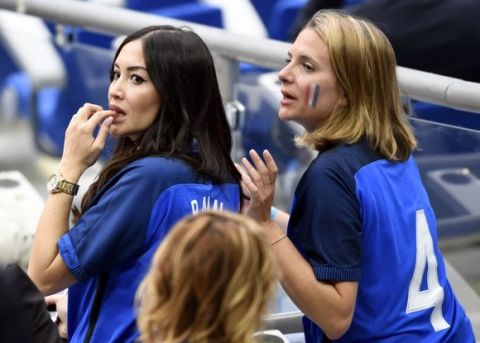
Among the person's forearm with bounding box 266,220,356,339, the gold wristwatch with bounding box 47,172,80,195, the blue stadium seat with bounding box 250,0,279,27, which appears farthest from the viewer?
the blue stadium seat with bounding box 250,0,279,27

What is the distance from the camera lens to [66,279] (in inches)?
124

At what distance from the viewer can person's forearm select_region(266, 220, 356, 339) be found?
2980mm

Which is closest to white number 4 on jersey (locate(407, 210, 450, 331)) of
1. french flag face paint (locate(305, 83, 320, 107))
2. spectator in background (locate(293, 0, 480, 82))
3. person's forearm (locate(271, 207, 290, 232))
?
french flag face paint (locate(305, 83, 320, 107))

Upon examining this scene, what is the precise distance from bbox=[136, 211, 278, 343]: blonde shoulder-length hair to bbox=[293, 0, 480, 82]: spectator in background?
276 cm

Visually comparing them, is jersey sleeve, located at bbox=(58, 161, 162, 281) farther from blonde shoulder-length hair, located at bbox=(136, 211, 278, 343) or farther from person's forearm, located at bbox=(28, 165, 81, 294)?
blonde shoulder-length hair, located at bbox=(136, 211, 278, 343)

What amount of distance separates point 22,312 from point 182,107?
73 cm

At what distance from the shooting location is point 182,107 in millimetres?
3209

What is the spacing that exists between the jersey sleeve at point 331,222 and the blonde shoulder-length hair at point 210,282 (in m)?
Result: 0.72

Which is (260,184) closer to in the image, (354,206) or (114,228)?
(354,206)

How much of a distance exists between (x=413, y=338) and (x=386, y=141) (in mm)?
516

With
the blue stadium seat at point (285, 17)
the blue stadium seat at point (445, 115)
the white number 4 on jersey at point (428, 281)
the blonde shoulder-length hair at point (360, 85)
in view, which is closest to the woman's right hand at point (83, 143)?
the blonde shoulder-length hair at point (360, 85)

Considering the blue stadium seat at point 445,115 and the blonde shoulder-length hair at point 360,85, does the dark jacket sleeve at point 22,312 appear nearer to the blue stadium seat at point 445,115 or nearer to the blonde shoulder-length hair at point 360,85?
the blonde shoulder-length hair at point 360,85

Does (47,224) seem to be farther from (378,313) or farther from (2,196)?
(2,196)

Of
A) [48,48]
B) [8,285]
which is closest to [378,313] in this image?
[8,285]
